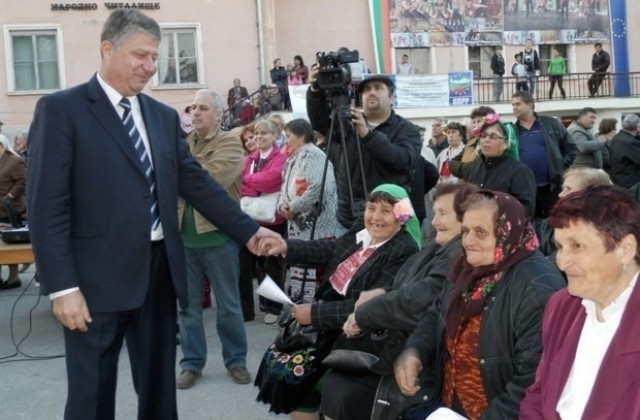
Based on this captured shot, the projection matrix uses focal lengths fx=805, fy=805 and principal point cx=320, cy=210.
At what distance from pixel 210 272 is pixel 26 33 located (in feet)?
62.7

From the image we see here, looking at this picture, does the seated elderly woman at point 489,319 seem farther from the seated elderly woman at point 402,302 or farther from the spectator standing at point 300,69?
the spectator standing at point 300,69

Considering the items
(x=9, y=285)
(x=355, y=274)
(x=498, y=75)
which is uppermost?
(x=498, y=75)

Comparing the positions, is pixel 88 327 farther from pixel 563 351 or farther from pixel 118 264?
pixel 563 351

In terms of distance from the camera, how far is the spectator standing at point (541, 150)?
7.25m

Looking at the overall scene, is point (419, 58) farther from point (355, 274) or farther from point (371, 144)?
point (355, 274)

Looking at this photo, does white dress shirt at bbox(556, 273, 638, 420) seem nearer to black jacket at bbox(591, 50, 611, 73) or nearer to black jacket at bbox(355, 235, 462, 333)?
black jacket at bbox(355, 235, 462, 333)

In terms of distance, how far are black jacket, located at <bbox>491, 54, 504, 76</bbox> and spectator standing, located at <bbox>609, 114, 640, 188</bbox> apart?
16.0 m

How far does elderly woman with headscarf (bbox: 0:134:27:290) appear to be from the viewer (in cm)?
871

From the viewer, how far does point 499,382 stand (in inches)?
114

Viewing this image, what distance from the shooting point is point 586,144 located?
859 centimetres

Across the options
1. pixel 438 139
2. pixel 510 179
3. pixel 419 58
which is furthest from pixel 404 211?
pixel 419 58

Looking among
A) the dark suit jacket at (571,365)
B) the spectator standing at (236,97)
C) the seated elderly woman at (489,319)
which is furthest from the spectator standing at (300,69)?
the dark suit jacket at (571,365)

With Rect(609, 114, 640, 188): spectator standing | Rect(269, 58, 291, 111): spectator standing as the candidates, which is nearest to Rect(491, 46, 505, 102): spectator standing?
Rect(269, 58, 291, 111): spectator standing

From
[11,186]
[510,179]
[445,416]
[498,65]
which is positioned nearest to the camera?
[445,416]
